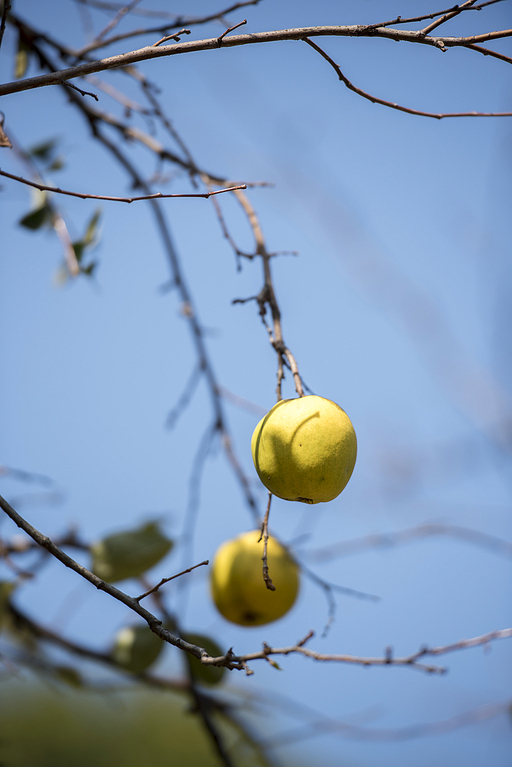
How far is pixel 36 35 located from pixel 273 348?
137 centimetres

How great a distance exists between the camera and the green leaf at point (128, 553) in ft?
5.98

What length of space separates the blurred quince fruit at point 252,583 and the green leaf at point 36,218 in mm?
1294

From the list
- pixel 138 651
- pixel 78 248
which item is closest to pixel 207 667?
pixel 138 651

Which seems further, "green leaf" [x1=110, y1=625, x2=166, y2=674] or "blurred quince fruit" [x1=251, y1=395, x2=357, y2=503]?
"green leaf" [x1=110, y1=625, x2=166, y2=674]

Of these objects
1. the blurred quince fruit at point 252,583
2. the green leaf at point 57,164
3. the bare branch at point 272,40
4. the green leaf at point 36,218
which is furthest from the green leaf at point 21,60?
the blurred quince fruit at point 252,583

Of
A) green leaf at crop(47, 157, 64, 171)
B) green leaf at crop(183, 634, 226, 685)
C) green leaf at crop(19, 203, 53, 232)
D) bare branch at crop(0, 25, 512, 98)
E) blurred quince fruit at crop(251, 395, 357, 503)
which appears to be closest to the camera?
bare branch at crop(0, 25, 512, 98)

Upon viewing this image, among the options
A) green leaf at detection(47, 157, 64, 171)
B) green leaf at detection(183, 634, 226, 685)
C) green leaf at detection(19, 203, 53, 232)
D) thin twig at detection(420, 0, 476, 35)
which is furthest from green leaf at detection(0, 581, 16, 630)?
thin twig at detection(420, 0, 476, 35)

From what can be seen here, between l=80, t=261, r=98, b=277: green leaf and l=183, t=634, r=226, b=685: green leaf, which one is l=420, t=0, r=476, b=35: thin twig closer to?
l=80, t=261, r=98, b=277: green leaf

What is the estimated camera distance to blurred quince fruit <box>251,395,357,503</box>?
0.98 m

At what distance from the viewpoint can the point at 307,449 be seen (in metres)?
0.97

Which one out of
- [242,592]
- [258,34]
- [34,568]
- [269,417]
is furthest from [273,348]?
[34,568]

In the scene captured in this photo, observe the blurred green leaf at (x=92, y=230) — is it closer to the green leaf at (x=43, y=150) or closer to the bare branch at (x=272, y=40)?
the green leaf at (x=43, y=150)

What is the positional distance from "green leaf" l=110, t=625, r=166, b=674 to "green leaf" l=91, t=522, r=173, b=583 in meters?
0.22

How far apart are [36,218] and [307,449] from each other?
1.56 metres
